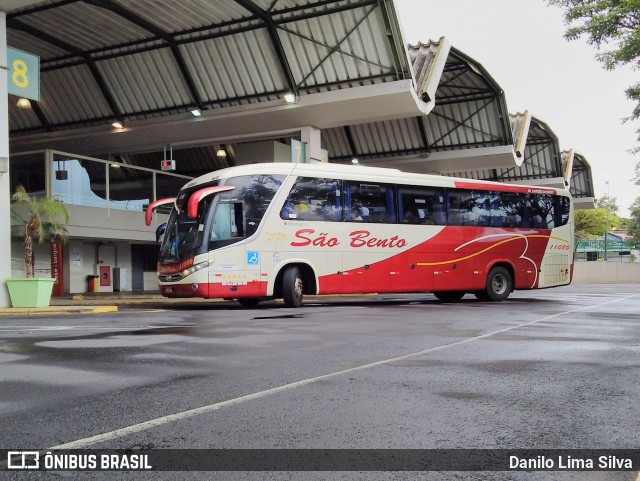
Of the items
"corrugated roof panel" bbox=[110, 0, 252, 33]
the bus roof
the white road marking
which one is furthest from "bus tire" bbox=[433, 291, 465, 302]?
the white road marking

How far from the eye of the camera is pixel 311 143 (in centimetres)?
2334

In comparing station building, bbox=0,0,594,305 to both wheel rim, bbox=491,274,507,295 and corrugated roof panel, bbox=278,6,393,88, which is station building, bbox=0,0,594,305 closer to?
corrugated roof panel, bbox=278,6,393,88

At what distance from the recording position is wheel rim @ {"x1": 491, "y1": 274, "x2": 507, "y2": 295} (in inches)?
753

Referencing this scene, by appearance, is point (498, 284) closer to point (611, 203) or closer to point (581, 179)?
point (581, 179)

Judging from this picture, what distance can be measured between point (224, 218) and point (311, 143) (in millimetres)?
9223

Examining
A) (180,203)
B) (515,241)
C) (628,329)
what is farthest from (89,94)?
(628,329)

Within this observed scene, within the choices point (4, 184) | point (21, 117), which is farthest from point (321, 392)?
point (21, 117)

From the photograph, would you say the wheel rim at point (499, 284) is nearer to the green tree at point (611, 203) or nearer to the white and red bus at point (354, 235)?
the white and red bus at point (354, 235)

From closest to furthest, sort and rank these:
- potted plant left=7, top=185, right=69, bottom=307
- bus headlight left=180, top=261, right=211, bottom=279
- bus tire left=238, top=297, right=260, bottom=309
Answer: bus headlight left=180, top=261, right=211, bottom=279 < potted plant left=7, top=185, right=69, bottom=307 < bus tire left=238, top=297, right=260, bottom=309

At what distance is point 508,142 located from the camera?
29438 millimetres

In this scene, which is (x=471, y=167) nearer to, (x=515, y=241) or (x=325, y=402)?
(x=515, y=241)

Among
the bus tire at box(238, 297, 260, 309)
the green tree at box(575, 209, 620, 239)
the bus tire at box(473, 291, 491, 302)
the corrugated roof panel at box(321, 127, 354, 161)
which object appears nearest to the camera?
the bus tire at box(238, 297, 260, 309)

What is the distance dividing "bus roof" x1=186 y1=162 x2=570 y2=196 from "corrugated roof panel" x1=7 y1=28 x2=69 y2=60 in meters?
10.3

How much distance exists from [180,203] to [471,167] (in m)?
20.4
